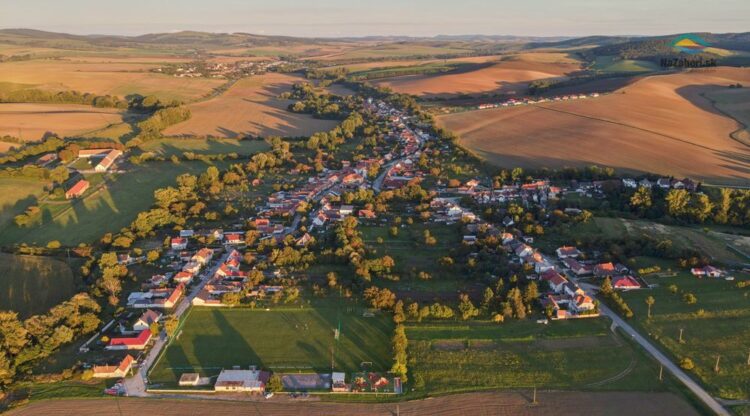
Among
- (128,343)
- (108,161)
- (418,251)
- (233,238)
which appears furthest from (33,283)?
(108,161)

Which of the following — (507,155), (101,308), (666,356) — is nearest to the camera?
(666,356)

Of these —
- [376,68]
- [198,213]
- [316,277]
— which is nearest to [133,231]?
[198,213]

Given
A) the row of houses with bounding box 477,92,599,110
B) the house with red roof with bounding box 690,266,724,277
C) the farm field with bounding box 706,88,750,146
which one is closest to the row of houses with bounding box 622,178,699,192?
the house with red roof with bounding box 690,266,724,277

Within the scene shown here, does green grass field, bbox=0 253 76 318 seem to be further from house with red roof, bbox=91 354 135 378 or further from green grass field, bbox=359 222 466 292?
green grass field, bbox=359 222 466 292

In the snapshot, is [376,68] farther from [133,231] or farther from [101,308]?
[101,308]

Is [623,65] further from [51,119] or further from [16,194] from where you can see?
[16,194]
